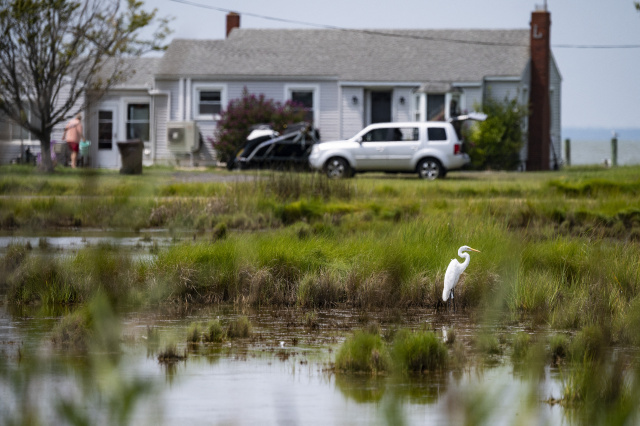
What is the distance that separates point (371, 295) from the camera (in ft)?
31.5

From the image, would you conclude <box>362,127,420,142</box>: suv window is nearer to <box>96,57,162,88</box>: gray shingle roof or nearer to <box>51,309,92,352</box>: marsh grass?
<box>96,57,162,88</box>: gray shingle roof

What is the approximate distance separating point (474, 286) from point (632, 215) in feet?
24.5

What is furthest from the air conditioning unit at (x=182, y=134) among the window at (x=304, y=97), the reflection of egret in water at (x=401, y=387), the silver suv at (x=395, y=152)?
the reflection of egret in water at (x=401, y=387)

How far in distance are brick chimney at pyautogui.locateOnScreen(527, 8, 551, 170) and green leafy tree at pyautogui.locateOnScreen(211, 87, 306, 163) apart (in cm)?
885

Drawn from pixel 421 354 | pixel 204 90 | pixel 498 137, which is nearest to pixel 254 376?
pixel 421 354

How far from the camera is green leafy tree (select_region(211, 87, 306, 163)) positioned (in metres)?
34.7

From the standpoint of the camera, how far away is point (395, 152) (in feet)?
93.7

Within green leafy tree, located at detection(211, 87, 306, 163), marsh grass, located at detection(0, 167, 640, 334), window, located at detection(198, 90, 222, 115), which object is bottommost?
marsh grass, located at detection(0, 167, 640, 334)

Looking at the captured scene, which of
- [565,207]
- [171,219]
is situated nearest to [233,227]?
[171,219]

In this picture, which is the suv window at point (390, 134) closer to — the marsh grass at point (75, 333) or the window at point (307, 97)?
the window at point (307, 97)

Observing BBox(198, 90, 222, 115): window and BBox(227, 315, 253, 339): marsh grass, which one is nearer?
BBox(227, 315, 253, 339): marsh grass

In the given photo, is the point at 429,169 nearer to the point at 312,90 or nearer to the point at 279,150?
the point at 279,150

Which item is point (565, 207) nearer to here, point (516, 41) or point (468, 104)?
point (468, 104)

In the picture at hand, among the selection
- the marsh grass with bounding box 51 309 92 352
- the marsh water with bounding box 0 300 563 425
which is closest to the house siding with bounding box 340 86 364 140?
the marsh water with bounding box 0 300 563 425
